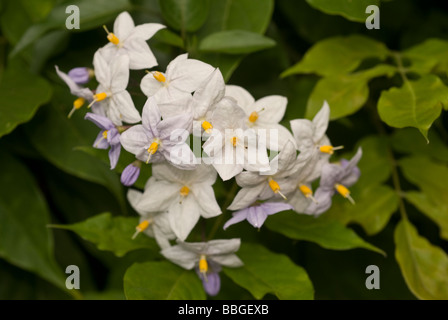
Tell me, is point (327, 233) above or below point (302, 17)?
below

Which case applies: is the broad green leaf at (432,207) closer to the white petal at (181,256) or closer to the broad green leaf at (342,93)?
the broad green leaf at (342,93)

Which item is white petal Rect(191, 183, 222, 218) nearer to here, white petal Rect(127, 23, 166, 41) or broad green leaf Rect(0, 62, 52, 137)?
white petal Rect(127, 23, 166, 41)

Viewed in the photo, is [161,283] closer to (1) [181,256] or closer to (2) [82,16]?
(1) [181,256]

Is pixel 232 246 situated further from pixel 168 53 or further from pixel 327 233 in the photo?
pixel 168 53

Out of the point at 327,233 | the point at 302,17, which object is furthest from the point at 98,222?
the point at 302,17

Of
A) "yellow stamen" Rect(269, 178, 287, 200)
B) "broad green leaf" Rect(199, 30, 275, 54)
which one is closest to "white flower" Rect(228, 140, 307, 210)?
"yellow stamen" Rect(269, 178, 287, 200)

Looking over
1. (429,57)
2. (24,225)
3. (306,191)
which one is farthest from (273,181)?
(24,225)
